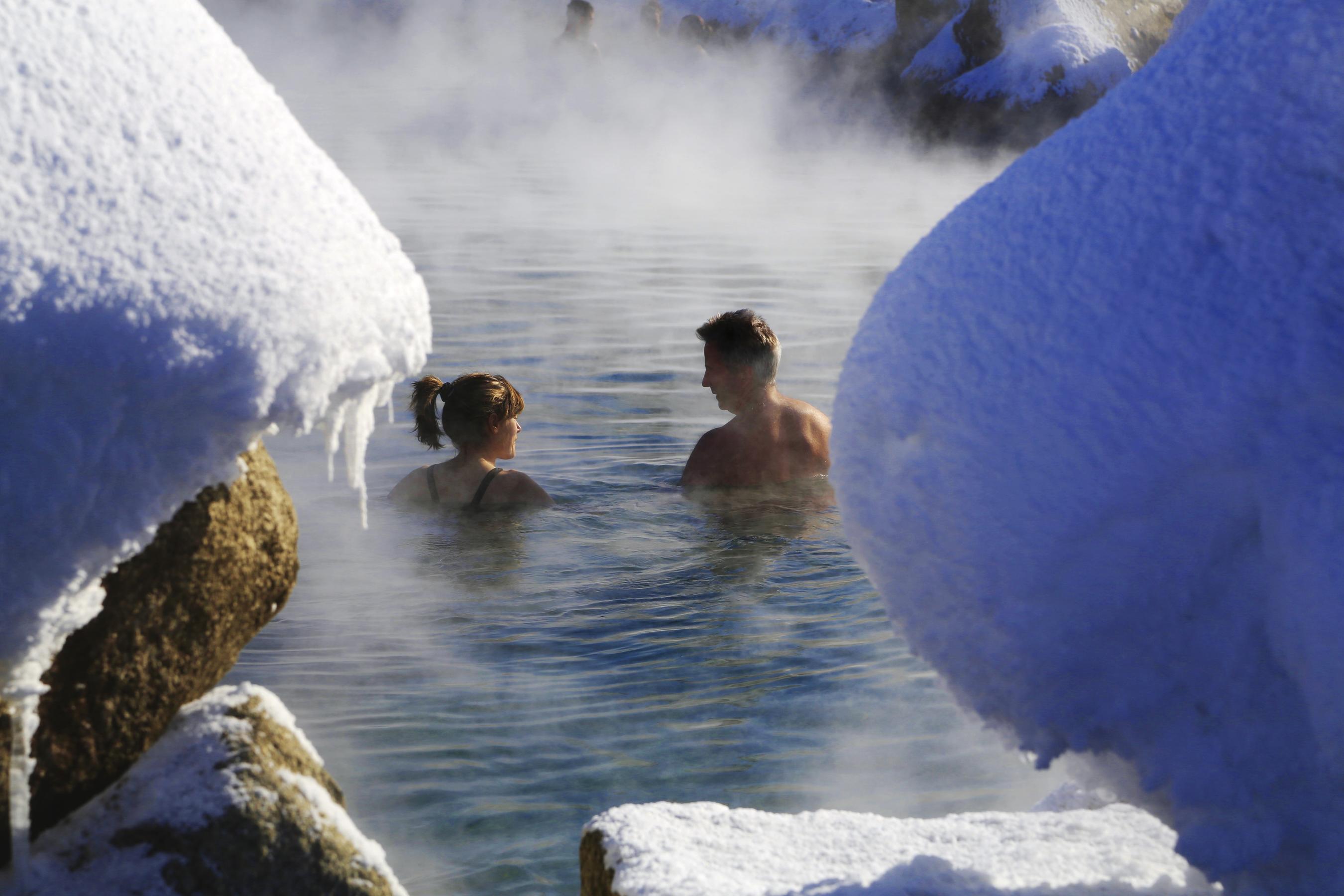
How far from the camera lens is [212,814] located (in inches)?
70.2

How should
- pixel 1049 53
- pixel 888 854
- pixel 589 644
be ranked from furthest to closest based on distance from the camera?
1. pixel 1049 53
2. pixel 589 644
3. pixel 888 854

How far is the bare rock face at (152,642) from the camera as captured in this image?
1.73 metres

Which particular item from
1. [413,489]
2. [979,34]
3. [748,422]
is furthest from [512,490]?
[979,34]

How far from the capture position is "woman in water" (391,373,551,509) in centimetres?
585

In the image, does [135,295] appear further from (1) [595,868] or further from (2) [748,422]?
(2) [748,422]

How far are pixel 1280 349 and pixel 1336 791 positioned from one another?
50 cm

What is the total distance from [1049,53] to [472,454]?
75.4 ft

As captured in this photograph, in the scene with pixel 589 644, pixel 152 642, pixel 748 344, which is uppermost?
pixel 748 344

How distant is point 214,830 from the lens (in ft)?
5.82

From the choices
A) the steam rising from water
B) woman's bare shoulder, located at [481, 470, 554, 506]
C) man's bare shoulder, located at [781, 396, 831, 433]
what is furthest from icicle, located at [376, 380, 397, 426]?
the steam rising from water

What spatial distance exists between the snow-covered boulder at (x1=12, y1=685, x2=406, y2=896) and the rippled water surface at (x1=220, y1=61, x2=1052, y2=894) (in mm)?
1355

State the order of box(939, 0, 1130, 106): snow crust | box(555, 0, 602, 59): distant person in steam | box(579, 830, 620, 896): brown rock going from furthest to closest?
box(555, 0, 602, 59): distant person in steam, box(939, 0, 1130, 106): snow crust, box(579, 830, 620, 896): brown rock

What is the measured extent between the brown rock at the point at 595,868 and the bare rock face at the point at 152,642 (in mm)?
651

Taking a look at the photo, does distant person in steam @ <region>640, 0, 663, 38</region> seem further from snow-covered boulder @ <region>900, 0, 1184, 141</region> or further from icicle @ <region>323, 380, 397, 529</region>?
icicle @ <region>323, 380, 397, 529</region>
